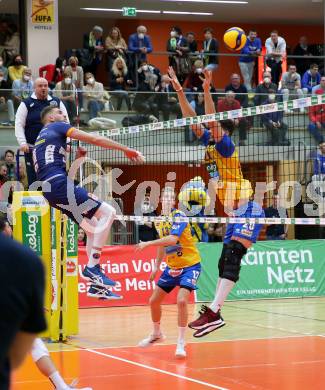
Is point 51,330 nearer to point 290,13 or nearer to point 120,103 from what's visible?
point 120,103

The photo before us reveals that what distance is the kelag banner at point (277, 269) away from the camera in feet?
64.7

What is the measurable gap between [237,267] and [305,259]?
958cm

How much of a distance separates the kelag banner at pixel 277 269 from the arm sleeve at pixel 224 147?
28.9 ft

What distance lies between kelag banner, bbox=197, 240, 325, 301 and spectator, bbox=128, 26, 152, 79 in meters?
6.95

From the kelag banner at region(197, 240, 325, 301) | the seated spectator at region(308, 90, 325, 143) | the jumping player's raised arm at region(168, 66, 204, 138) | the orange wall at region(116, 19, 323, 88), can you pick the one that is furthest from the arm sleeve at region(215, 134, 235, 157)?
the orange wall at region(116, 19, 323, 88)

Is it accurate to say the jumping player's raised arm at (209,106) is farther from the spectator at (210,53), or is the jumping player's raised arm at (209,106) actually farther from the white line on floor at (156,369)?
the spectator at (210,53)

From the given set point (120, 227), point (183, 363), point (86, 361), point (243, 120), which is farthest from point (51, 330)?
point (243, 120)

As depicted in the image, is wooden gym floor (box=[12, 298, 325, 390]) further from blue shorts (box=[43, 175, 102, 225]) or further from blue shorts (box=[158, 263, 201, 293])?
blue shorts (box=[43, 175, 102, 225])

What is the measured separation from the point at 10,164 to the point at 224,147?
30.4 feet

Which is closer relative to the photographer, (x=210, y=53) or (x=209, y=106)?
(x=209, y=106)

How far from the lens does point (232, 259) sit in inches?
432

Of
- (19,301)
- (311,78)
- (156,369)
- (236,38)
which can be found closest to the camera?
(19,301)

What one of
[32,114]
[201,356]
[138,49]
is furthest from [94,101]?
[201,356]

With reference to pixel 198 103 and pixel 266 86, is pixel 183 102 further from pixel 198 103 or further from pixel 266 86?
pixel 266 86
